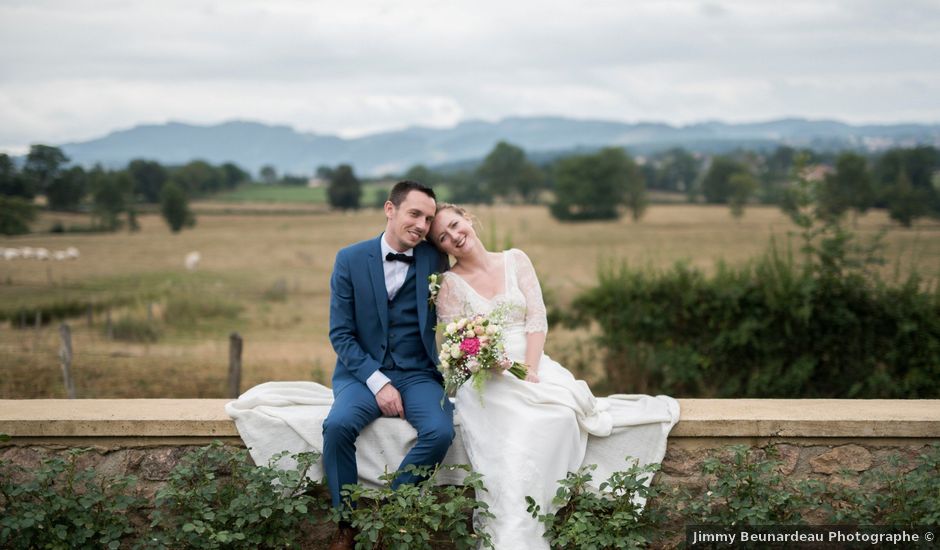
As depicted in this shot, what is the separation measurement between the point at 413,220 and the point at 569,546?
5.86 ft

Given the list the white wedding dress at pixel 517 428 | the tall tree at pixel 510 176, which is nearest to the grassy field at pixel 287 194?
the tall tree at pixel 510 176

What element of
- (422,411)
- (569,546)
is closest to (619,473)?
(569,546)

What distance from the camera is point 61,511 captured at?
3686 millimetres

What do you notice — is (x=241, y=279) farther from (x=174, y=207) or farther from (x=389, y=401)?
(x=389, y=401)

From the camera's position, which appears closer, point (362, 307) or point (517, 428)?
point (517, 428)

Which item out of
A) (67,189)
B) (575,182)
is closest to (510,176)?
(575,182)

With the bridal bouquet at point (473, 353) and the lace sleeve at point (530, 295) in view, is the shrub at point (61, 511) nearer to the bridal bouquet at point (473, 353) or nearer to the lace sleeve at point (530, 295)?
the bridal bouquet at point (473, 353)

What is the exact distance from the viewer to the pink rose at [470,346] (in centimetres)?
384

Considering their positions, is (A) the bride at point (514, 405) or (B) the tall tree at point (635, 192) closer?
(A) the bride at point (514, 405)

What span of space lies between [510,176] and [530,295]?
6937cm

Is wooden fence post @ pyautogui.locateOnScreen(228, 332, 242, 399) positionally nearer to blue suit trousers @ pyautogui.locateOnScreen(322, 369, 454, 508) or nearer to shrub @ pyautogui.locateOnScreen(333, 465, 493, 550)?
Answer: blue suit trousers @ pyautogui.locateOnScreen(322, 369, 454, 508)

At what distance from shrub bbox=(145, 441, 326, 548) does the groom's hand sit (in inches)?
16.2

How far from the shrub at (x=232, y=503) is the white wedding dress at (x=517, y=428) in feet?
2.74

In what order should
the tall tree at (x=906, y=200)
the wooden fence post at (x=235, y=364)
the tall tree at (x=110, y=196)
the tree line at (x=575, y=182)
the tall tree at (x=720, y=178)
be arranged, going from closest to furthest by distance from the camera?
the wooden fence post at (x=235, y=364) → the tall tree at (x=906, y=200) → the tree line at (x=575, y=182) → the tall tree at (x=110, y=196) → the tall tree at (x=720, y=178)
